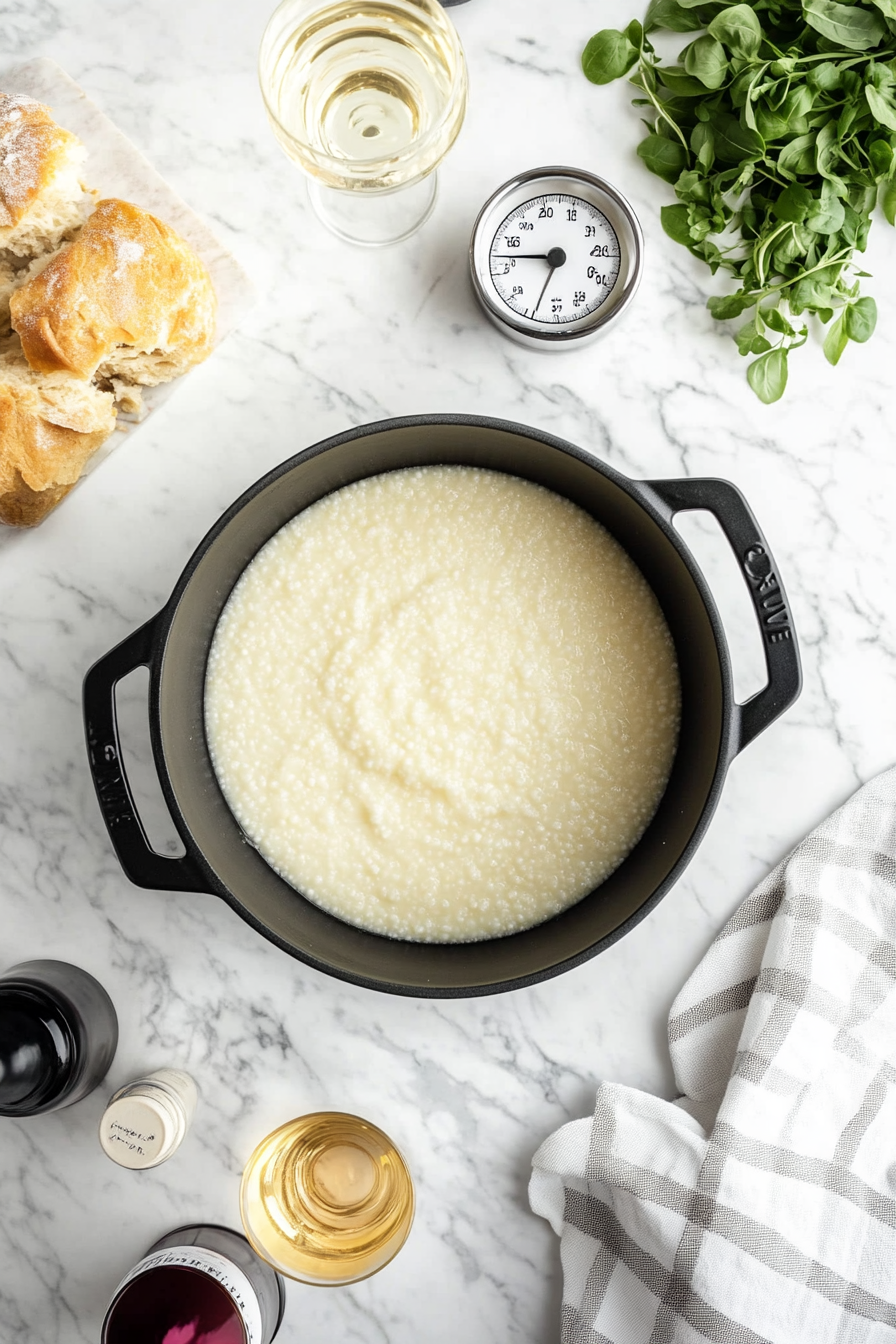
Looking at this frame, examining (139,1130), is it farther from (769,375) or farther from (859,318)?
(859,318)

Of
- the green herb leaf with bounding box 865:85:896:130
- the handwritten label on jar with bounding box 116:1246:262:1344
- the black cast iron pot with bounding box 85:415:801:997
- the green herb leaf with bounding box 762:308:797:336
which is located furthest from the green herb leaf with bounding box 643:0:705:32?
the handwritten label on jar with bounding box 116:1246:262:1344

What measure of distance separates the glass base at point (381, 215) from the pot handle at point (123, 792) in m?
0.56

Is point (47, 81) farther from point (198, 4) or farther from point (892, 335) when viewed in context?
point (892, 335)

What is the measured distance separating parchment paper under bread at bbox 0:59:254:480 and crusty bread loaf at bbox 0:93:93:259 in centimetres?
6

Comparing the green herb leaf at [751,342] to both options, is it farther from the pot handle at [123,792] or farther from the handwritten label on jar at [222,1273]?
the handwritten label on jar at [222,1273]

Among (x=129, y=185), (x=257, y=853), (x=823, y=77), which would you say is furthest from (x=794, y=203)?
(x=257, y=853)

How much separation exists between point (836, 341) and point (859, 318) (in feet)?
0.12

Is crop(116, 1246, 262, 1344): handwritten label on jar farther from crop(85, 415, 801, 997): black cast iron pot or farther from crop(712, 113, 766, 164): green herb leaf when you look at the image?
Answer: crop(712, 113, 766, 164): green herb leaf

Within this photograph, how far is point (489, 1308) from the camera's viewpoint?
4.04 feet

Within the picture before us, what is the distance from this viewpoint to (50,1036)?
112 centimetres

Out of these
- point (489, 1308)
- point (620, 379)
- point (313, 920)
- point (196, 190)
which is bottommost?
point (489, 1308)

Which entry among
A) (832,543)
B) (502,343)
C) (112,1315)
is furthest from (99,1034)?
(832,543)

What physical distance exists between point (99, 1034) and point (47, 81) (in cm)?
118

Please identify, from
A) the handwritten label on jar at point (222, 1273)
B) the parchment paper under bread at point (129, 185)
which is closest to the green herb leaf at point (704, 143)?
the parchment paper under bread at point (129, 185)
